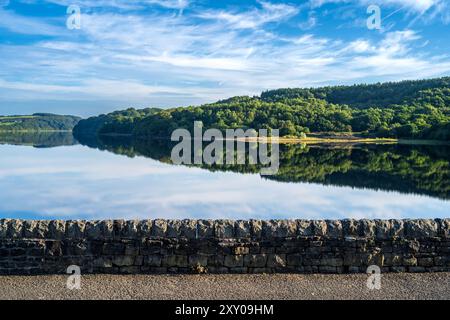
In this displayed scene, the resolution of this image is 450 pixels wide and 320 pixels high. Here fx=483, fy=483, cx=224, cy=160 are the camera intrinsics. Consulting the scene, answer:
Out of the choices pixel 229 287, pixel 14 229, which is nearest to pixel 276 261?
Answer: pixel 229 287

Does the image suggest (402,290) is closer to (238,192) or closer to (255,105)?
(238,192)

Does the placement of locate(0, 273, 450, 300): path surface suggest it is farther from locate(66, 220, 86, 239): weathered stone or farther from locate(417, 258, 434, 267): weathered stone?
locate(66, 220, 86, 239): weathered stone

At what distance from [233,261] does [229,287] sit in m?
0.62

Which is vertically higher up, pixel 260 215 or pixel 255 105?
pixel 255 105

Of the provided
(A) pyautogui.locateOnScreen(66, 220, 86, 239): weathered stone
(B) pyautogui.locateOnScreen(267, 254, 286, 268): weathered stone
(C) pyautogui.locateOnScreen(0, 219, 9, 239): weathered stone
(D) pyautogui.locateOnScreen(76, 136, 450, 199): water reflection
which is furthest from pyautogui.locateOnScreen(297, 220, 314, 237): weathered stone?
(D) pyautogui.locateOnScreen(76, 136, 450, 199): water reflection

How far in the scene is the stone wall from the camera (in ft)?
26.9

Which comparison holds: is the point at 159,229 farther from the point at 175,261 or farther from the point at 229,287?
the point at 229,287

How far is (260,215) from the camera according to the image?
67.3ft

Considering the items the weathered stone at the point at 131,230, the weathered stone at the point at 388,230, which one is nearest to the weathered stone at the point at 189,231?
the weathered stone at the point at 131,230

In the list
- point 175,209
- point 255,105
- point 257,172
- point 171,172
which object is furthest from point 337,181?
point 255,105

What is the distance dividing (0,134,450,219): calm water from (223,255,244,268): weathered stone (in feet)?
39.7

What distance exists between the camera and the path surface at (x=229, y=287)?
24.1 ft

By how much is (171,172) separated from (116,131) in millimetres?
116457

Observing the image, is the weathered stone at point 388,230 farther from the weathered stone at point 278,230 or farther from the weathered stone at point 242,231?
the weathered stone at point 242,231
